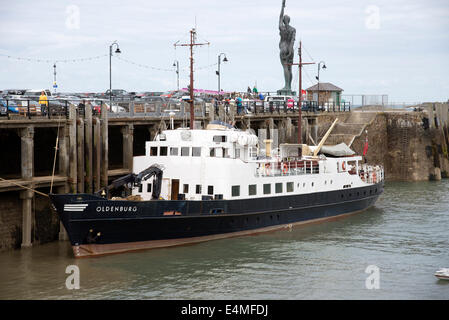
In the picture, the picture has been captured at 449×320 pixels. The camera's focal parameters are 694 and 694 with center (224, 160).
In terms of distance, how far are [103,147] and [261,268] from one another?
35.1ft

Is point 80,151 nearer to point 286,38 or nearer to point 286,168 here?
point 286,168

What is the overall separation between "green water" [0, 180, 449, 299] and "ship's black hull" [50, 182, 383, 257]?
0.50 meters

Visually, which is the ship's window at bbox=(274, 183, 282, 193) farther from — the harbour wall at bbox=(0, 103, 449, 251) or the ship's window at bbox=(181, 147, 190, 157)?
the harbour wall at bbox=(0, 103, 449, 251)

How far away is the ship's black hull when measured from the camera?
27156 mm

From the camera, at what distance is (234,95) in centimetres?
6153

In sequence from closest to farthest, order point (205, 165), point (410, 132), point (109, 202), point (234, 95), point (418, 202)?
point (109, 202), point (205, 165), point (418, 202), point (410, 132), point (234, 95)

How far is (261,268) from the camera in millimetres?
26281

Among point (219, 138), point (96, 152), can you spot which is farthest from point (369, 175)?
point (96, 152)

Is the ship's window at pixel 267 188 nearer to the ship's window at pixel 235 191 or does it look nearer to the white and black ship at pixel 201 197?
the white and black ship at pixel 201 197

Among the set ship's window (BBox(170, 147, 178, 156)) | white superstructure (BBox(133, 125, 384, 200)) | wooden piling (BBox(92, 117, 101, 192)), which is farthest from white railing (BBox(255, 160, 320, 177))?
wooden piling (BBox(92, 117, 101, 192))
